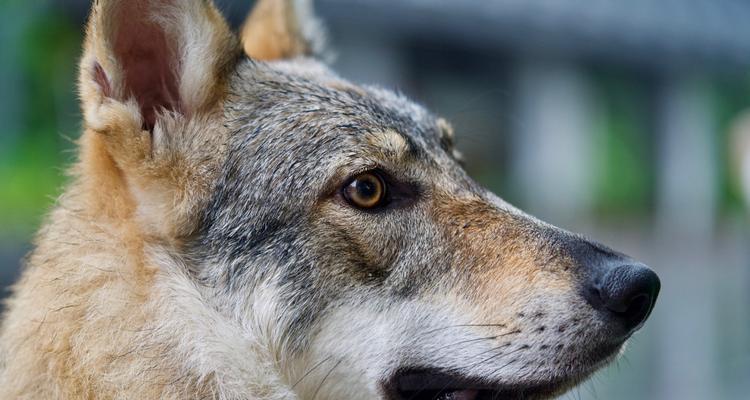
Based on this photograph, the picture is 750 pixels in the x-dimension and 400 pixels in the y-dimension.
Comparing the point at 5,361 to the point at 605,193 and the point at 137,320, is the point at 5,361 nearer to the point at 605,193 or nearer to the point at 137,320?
the point at 137,320

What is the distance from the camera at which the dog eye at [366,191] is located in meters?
3.81

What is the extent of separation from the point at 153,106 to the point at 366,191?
998 mm

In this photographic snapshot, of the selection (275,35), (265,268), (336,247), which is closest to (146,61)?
(265,268)

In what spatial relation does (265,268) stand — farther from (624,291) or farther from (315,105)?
(624,291)

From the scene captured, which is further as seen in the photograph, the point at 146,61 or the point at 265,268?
the point at 146,61

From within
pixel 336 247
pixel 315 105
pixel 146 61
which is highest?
pixel 315 105

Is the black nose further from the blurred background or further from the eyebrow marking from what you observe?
the blurred background

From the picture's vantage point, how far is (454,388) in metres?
3.67

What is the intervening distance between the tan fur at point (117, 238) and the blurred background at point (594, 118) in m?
6.08

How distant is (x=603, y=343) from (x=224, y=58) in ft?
6.65

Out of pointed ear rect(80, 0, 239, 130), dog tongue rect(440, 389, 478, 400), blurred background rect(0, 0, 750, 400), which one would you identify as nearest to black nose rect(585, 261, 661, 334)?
dog tongue rect(440, 389, 478, 400)

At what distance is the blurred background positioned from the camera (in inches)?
453

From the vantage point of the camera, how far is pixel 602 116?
55.4 ft

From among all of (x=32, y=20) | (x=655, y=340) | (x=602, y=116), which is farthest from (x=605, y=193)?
(x=32, y=20)
